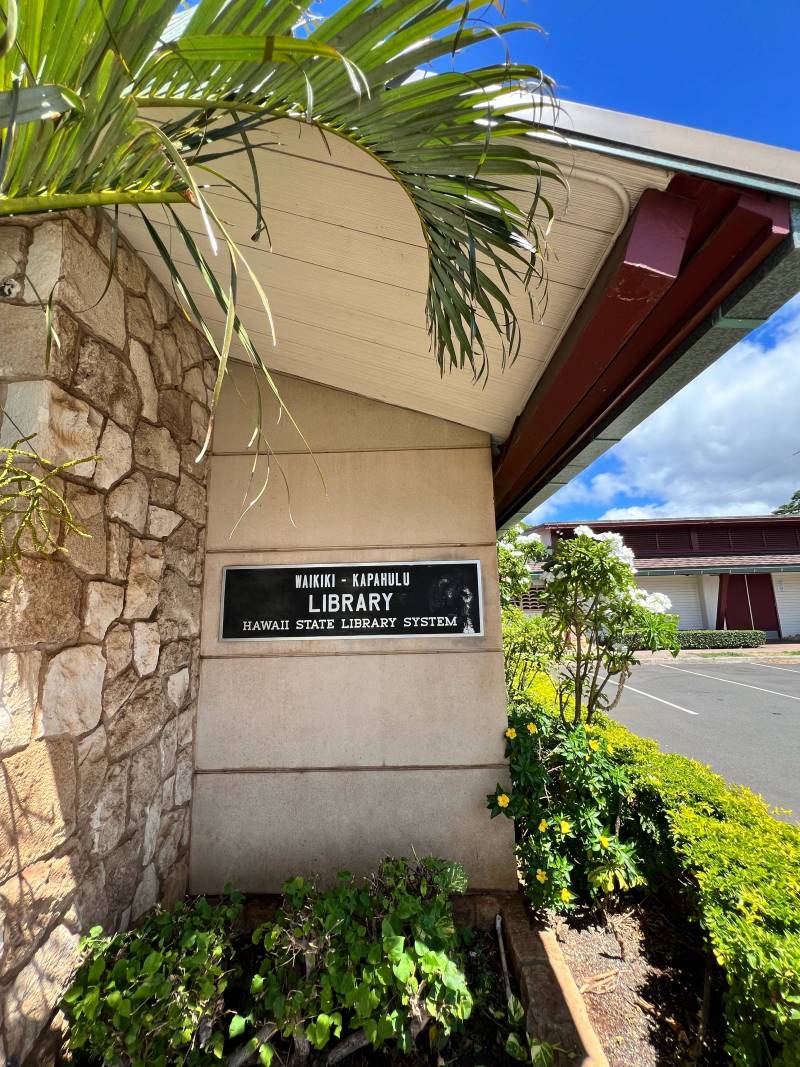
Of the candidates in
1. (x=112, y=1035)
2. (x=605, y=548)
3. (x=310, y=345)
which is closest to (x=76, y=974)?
(x=112, y=1035)

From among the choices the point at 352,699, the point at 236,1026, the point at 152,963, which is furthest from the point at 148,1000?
the point at 352,699

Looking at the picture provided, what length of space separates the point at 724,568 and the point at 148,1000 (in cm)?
2253

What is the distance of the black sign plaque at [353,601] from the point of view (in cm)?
273

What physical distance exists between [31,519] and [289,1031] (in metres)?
1.82

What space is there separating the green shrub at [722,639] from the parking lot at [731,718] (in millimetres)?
3840

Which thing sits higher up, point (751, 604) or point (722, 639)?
point (751, 604)

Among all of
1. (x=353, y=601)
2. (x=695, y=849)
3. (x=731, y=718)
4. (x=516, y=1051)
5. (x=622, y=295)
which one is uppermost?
(x=622, y=295)

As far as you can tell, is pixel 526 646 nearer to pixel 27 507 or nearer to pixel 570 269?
pixel 570 269

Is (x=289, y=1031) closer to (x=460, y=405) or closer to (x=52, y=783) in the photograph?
(x=52, y=783)

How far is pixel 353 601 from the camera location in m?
2.78

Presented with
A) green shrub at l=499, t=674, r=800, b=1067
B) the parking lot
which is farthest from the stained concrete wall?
the parking lot

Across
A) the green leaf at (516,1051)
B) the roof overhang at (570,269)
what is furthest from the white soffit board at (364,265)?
the green leaf at (516,1051)

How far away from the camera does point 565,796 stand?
9.12ft

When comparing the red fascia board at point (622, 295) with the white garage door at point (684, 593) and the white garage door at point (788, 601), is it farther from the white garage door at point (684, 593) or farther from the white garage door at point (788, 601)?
the white garage door at point (788, 601)
